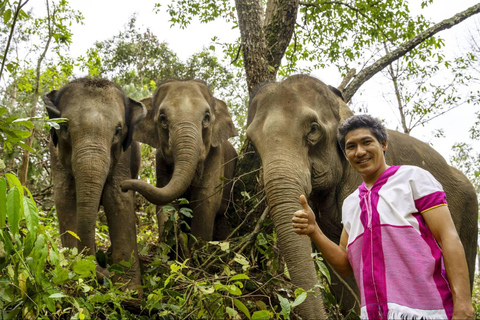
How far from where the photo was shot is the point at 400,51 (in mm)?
6676

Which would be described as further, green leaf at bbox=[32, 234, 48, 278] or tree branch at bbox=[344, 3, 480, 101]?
tree branch at bbox=[344, 3, 480, 101]

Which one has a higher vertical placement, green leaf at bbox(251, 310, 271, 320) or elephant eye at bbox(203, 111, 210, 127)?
elephant eye at bbox(203, 111, 210, 127)

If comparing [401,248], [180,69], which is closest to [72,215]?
[401,248]

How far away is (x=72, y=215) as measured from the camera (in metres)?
5.10

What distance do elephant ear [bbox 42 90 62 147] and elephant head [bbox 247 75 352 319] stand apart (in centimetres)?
197

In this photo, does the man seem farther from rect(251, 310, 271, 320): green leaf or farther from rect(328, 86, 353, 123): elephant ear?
rect(328, 86, 353, 123): elephant ear

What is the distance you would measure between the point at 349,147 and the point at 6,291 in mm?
1921

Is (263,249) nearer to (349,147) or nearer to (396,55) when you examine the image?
(349,147)

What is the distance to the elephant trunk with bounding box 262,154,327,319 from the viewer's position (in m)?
3.12

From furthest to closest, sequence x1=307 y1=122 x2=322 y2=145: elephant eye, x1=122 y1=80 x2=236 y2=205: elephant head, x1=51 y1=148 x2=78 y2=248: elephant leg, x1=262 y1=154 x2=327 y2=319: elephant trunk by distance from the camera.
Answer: x1=122 y1=80 x2=236 y2=205: elephant head, x1=51 y1=148 x2=78 y2=248: elephant leg, x1=307 y1=122 x2=322 y2=145: elephant eye, x1=262 y1=154 x2=327 y2=319: elephant trunk

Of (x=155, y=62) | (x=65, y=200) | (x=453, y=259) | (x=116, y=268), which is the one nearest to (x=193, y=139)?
(x=65, y=200)

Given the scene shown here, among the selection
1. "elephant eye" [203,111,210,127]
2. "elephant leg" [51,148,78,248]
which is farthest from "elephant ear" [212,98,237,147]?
"elephant leg" [51,148,78,248]

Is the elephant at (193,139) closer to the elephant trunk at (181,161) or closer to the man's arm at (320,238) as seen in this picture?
the elephant trunk at (181,161)

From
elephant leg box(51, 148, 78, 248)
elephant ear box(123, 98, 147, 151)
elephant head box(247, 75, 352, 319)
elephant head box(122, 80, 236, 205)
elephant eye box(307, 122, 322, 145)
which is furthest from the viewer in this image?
elephant ear box(123, 98, 147, 151)
